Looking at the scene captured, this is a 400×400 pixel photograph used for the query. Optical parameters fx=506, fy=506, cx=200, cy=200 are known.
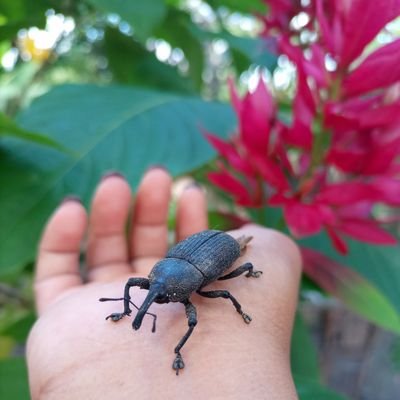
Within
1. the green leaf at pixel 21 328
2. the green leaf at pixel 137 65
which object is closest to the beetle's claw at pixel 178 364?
the green leaf at pixel 21 328

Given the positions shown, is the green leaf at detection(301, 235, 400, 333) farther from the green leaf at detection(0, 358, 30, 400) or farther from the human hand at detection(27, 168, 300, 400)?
the green leaf at detection(0, 358, 30, 400)

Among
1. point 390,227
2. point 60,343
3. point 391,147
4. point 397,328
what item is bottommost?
point 390,227

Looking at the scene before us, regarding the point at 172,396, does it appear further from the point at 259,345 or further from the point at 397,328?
the point at 397,328

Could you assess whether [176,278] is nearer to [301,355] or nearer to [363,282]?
[363,282]

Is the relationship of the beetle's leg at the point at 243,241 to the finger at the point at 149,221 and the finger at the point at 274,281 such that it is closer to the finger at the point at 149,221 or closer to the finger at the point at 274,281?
the finger at the point at 274,281

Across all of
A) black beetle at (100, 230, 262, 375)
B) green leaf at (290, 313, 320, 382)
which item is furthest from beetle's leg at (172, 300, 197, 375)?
green leaf at (290, 313, 320, 382)

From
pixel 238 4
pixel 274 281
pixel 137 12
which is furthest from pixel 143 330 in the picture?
pixel 238 4

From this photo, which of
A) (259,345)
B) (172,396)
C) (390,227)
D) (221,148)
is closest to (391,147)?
(221,148)
